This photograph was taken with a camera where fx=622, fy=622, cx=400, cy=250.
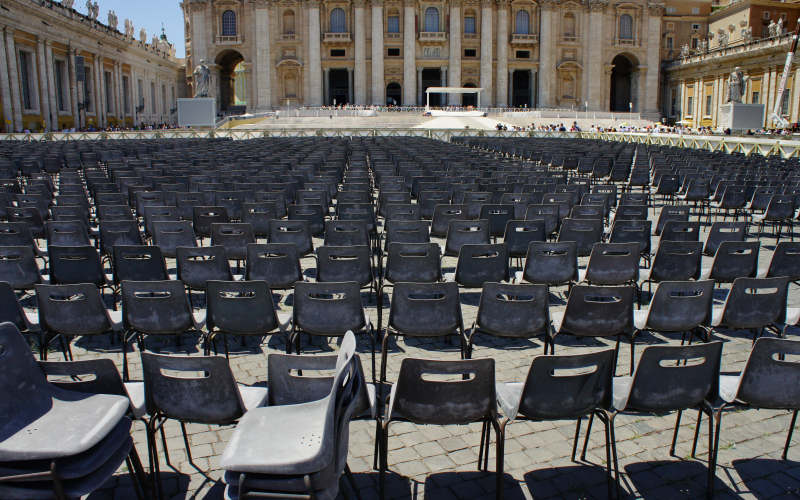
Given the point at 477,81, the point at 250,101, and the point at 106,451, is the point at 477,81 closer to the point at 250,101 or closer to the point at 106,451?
the point at 250,101

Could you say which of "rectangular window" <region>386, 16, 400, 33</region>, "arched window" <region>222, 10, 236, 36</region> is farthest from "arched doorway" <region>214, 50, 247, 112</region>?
"rectangular window" <region>386, 16, 400, 33</region>

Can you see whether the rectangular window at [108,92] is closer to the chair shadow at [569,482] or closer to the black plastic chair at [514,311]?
the black plastic chair at [514,311]

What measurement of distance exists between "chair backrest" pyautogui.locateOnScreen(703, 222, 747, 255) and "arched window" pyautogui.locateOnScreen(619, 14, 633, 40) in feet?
249

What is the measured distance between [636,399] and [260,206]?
7.43 meters

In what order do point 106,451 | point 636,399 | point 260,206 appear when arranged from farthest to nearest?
point 260,206 < point 636,399 < point 106,451

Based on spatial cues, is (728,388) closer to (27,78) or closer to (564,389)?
(564,389)

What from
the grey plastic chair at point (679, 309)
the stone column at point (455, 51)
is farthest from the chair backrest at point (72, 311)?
the stone column at point (455, 51)

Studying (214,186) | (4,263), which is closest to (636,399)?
(4,263)

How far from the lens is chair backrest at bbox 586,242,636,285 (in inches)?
286

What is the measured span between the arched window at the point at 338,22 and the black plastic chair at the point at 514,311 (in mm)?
74447

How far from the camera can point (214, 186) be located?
12.9 meters

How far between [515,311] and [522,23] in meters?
77.4

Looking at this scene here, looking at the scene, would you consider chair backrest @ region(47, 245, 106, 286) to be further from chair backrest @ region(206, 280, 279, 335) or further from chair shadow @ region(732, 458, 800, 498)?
chair shadow @ region(732, 458, 800, 498)

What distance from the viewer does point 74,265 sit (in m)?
7.11
